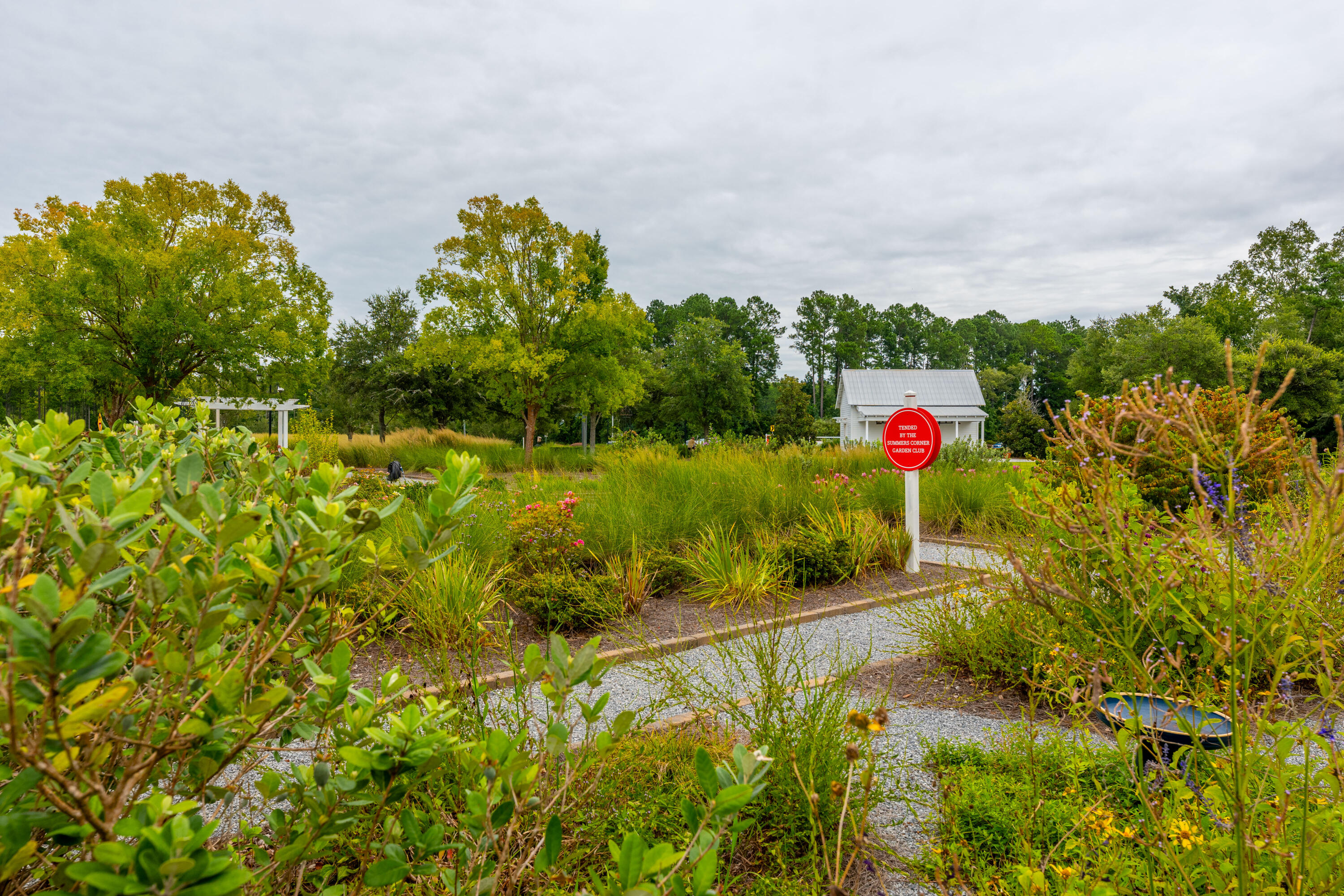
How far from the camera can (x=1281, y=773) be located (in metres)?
1.32

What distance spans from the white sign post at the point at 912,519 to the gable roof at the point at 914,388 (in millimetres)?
31310

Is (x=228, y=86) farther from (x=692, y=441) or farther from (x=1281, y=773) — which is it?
(x=1281, y=773)

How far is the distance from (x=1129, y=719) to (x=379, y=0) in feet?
26.9

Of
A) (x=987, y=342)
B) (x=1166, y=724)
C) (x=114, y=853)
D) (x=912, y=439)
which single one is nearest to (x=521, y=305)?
(x=912, y=439)

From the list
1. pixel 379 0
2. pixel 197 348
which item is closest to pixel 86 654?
pixel 379 0

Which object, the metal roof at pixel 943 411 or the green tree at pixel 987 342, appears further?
the green tree at pixel 987 342

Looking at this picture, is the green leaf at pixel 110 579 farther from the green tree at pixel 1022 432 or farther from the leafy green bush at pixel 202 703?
the green tree at pixel 1022 432

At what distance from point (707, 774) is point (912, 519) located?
6.29 m

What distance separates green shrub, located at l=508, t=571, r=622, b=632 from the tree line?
1374 cm

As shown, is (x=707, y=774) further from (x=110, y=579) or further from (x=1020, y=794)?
(x=1020, y=794)

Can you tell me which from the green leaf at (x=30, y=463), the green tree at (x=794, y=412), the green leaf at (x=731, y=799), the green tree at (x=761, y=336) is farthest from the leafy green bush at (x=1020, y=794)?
the green tree at (x=761, y=336)

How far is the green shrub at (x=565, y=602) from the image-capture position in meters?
4.81

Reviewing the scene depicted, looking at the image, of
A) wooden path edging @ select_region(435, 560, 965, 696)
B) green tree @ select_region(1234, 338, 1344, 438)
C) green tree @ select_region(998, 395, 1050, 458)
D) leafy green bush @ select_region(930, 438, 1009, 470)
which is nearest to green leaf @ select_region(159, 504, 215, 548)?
wooden path edging @ select_region(435, 560, 965, 696)

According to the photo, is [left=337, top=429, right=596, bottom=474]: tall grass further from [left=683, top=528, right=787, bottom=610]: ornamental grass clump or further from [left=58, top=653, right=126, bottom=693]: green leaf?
[left=58, top=653, right=126, bottom=693]: green leaf
